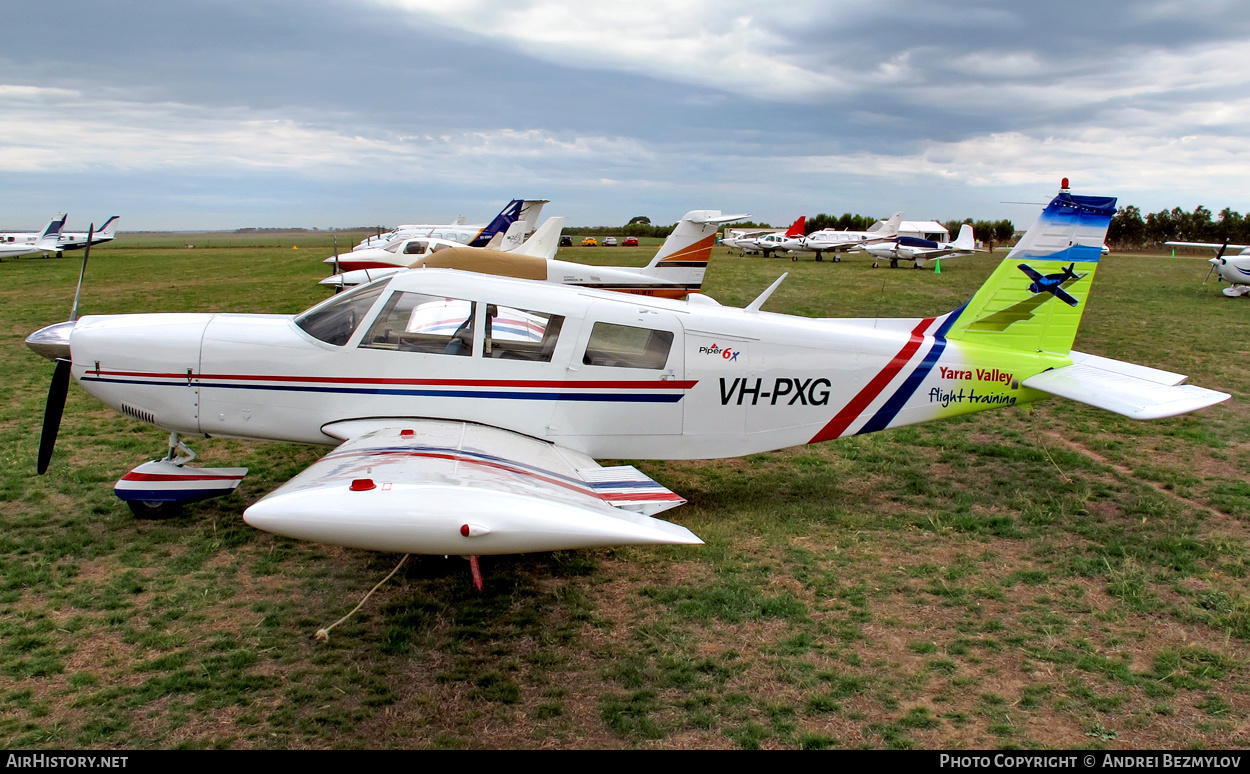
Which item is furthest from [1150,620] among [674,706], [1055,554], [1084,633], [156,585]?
[156,585]

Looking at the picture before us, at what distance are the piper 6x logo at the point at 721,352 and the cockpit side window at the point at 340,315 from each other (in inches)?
103

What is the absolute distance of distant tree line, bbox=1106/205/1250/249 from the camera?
6083cm

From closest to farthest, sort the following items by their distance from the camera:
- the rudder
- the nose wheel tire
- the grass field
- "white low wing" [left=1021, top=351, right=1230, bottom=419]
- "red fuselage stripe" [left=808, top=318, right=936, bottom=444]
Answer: the grass field
"white low wing" [left=1021, top=351, right=1230, bottom=419]
the nose wheel tire
"red fuselage stripe" [left=808, top=318, right=936, bottom=444]
the rudder

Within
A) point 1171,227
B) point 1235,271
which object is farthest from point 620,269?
point 1171,227

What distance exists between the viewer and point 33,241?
41.4m

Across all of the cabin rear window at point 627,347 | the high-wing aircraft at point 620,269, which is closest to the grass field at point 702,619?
the cabin rear window at point 627,347

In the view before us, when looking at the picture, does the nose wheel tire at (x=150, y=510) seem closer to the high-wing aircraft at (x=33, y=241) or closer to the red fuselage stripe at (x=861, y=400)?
the red fuselage stripe at (x=861, y=400)

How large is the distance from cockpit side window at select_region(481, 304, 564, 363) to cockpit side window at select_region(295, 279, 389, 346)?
968 millimetres

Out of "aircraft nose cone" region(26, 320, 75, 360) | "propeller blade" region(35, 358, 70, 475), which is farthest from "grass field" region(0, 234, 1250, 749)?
"aircraft nose cone" region(26, 320, 75, 360)

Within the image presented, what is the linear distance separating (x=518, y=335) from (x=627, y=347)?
2.85 ft

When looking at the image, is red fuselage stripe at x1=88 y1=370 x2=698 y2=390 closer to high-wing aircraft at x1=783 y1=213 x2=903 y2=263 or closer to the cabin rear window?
the cabin rear window

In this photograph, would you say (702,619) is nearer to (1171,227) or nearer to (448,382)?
(448,382)

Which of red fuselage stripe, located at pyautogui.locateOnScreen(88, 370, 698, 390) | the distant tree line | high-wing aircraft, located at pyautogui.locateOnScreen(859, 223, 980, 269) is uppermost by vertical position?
the distant tree line
